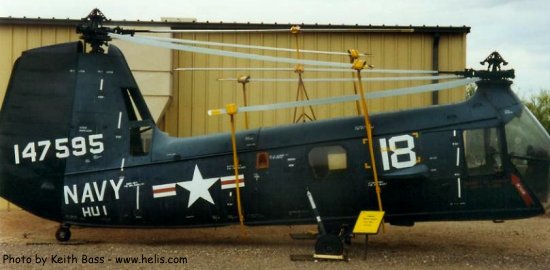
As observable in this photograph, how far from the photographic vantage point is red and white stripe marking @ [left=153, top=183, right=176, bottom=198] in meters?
11.1

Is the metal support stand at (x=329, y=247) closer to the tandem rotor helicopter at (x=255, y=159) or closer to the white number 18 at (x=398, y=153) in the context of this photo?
the tandem rotor helicopter at (x=255, y=159)

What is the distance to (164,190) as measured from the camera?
11141 mm

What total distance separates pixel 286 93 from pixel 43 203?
7.32 metres

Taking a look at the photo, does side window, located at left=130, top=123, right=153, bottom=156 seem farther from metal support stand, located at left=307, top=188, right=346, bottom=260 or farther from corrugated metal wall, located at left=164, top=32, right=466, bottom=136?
corrugated metal wall, located at left=164, top=32, right=466, bottom=136

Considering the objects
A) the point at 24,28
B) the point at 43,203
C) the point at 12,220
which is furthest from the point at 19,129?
the point at 24,28

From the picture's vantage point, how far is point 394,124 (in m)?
10.5

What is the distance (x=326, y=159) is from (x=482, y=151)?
2.63 meters

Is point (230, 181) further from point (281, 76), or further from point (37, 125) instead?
point (281, 76)

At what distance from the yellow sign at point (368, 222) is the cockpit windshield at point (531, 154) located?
2449 mm

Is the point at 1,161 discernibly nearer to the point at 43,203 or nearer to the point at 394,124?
the point at 43,203

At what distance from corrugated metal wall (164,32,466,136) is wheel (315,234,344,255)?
22.2 ft

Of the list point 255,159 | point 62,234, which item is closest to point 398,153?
point 255,159

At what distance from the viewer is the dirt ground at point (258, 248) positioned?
9766 millimetres

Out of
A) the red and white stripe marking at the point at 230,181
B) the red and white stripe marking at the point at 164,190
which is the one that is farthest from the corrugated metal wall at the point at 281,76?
the red and white stripe marking at the point at 230,181
